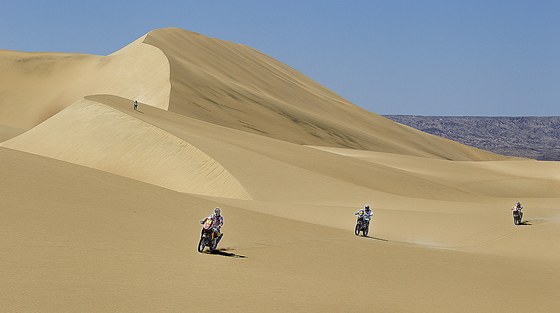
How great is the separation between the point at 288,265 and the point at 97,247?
3684 millimetres

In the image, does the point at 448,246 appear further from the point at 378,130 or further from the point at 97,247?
the point at 378,130

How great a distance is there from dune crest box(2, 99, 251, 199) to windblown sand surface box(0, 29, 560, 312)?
97mm

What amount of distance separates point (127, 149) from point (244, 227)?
23514mm

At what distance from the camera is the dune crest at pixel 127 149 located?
36688 mm

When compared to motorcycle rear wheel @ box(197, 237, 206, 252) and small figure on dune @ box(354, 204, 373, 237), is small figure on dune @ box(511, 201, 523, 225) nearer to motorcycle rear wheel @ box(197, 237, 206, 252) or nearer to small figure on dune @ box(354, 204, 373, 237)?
small figure on dune @ box(354, 204, 373, 237)

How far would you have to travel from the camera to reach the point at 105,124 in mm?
47125

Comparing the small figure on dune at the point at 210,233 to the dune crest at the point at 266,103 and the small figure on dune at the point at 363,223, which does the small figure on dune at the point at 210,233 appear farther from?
the dune crest at the point at 266,103

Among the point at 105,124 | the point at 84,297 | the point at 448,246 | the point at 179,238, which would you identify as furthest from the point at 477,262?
the point at 105,124

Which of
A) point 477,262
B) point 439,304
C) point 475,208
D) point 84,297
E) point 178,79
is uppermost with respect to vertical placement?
point 178,79

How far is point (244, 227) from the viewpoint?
20.3 meters

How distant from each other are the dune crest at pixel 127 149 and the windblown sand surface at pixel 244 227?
0.10m

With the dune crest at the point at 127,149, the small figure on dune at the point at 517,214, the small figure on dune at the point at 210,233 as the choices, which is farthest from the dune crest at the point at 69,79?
the small figure on dune at the point at 210,233

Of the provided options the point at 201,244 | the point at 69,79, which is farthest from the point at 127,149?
the point at 69,79

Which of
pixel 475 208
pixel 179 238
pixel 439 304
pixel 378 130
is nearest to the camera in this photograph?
pixel 439 304
